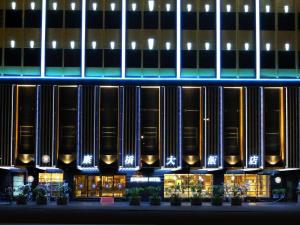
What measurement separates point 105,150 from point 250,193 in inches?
646

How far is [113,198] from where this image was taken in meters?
70.6

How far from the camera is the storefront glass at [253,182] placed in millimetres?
73500

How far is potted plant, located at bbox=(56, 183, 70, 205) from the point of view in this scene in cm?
6382

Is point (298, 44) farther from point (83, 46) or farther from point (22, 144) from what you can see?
point (22, 144)

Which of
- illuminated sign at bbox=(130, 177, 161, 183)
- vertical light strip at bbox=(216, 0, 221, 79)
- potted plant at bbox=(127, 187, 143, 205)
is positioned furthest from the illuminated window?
potted plant at bbox=(127, 187, 143, 205)

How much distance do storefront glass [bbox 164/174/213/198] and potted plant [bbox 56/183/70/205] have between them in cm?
1084

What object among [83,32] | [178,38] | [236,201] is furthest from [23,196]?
[178,38]

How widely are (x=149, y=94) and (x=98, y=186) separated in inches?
446

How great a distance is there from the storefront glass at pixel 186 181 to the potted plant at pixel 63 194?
35.6 ft

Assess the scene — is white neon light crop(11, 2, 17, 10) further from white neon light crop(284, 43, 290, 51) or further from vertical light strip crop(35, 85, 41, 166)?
white neon light crop(284, 43, 290, 51)

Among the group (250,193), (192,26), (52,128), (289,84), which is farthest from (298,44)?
(52,128)

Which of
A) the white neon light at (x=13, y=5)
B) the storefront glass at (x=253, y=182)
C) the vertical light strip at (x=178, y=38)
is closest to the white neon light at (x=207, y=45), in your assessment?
the vertical light strip at (x=178, y=38)

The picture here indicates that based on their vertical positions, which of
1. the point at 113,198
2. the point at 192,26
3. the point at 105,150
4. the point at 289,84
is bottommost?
the point at 113,198

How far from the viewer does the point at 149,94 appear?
72000mm
